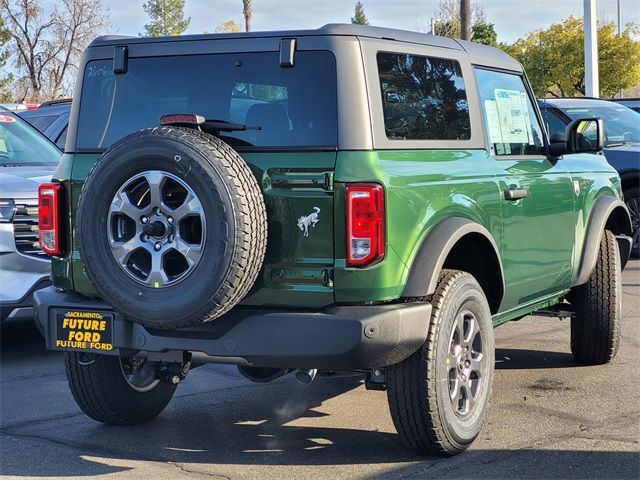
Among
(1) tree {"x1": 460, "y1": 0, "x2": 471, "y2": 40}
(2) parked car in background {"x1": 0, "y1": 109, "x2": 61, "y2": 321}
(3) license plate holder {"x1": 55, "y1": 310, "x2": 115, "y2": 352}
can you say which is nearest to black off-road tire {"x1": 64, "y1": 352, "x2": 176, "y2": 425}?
(3) license plate holder {"x1": 55, "y1": 310, "x2": 115, "y2": 352}

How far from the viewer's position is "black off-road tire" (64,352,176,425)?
5.22 meters

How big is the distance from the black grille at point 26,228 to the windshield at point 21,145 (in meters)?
0.98

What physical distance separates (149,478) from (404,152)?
1.89 meters

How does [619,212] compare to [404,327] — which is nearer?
[404,327]

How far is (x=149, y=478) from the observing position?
4.60 meters

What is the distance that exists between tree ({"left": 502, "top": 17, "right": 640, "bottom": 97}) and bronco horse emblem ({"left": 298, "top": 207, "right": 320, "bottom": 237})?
4349 cm

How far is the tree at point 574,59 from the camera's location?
4538cm

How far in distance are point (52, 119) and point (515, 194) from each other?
734cm

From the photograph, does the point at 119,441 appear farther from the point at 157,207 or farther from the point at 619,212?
the point at 619,212

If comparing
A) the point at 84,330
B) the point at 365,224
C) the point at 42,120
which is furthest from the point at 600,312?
the point at 42,120

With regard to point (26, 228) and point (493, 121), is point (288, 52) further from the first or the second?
point (26, 228)

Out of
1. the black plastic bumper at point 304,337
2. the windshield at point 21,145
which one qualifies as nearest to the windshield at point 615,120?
the windshield at point 21,145

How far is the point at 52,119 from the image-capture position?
451 inches

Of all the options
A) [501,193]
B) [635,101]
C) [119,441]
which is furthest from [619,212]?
[635,101]
